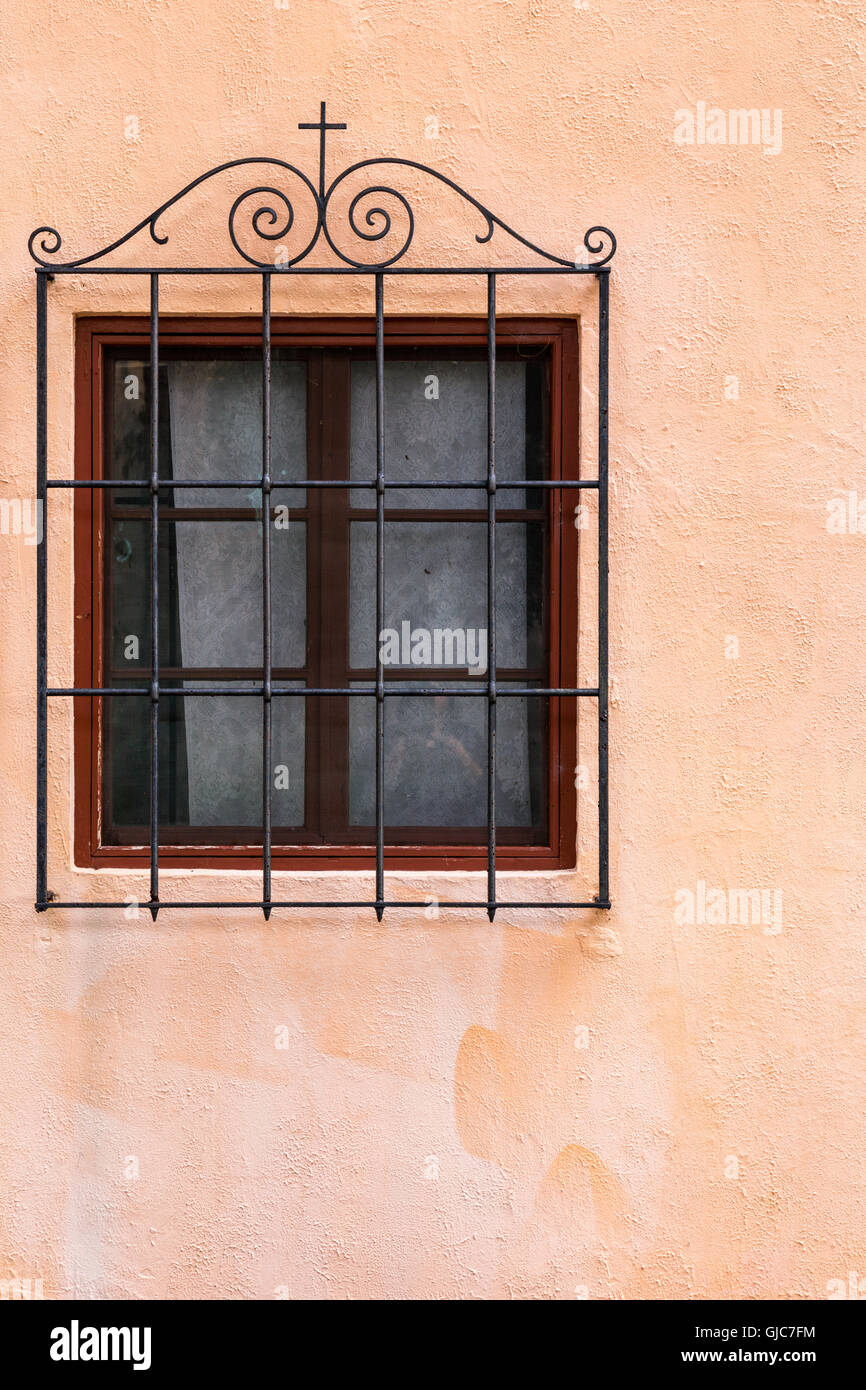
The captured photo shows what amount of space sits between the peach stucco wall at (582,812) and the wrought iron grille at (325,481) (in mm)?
55

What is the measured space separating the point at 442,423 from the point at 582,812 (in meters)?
0.91

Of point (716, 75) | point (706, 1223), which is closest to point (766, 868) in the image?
point (706, 1223)

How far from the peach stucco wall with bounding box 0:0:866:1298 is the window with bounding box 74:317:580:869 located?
0.31 feet

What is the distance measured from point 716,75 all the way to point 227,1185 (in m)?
2.58

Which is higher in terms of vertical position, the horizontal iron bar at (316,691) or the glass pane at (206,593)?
the glass pane at (206,593)

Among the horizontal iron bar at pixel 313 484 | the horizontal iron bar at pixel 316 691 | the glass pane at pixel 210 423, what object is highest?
the glass pane at pixel 210 423

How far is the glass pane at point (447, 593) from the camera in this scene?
222 cm

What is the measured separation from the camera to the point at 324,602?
220cm

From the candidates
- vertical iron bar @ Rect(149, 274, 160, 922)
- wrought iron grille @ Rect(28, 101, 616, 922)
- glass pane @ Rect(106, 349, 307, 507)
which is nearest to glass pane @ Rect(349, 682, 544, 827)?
wrought iron grille @ Rect(28, 101, 616, 922)

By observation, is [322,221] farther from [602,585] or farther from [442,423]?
[602,585]

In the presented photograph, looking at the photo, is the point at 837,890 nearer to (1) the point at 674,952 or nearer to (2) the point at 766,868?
(2) the point at 766,868

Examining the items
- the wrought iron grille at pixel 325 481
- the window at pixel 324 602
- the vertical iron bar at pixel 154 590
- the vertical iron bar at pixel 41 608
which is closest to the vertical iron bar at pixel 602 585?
the wrought iron grille at pixel 325 481

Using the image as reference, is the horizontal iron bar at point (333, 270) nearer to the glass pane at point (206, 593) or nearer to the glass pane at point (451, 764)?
the glass pane at point (206, 593)

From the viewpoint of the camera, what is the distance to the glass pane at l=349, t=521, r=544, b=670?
2221 millimetres
